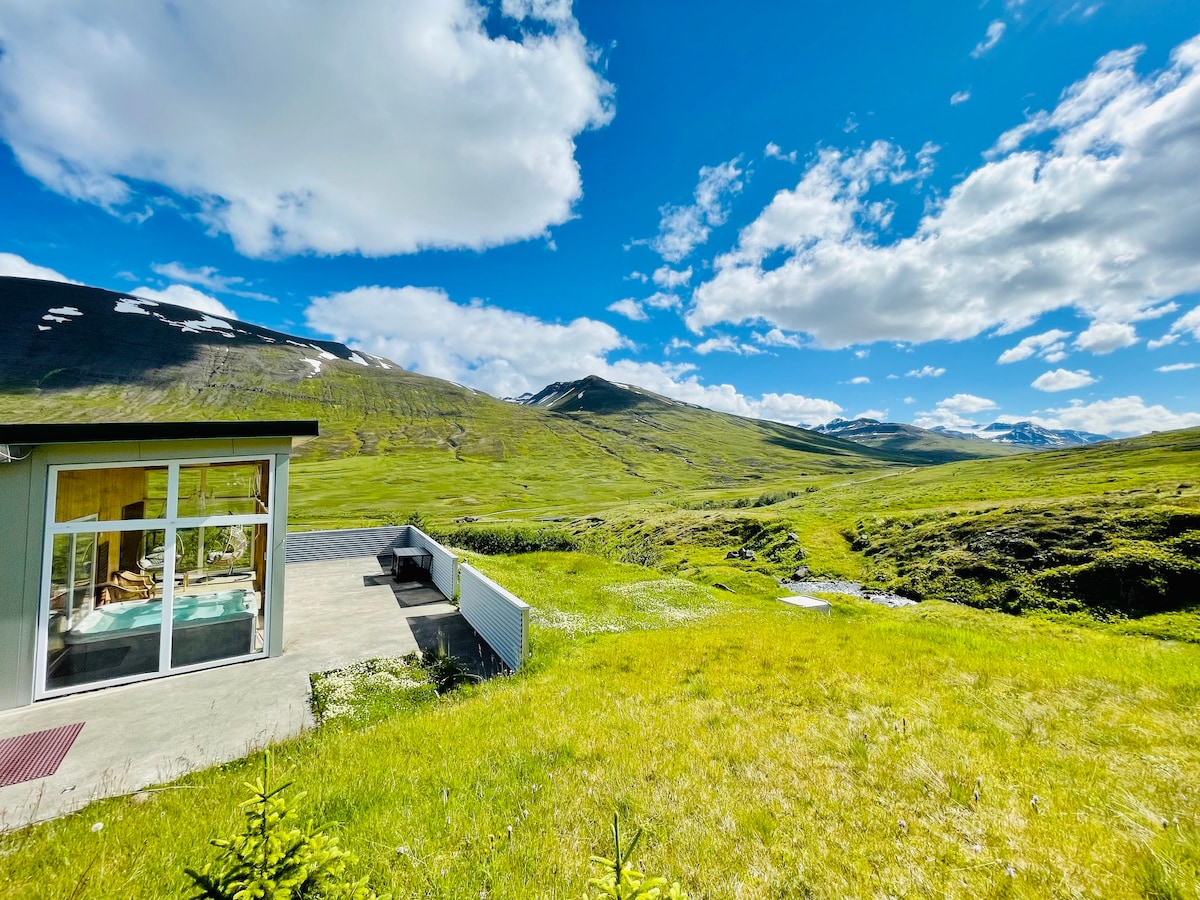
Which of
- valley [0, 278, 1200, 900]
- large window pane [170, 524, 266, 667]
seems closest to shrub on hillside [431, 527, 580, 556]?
valley [0, 278, 1200, 900]

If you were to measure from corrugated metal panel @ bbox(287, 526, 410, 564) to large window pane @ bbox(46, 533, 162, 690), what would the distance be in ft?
29.5

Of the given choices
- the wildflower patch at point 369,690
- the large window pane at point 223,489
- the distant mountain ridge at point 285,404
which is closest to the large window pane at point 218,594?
the large window pane at point 223,489

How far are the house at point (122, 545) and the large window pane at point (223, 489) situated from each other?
0.10 ft

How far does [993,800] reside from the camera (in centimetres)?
485

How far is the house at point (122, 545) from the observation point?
8711 mm

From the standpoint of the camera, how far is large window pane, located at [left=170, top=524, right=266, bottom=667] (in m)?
10.7

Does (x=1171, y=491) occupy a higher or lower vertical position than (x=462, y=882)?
higher

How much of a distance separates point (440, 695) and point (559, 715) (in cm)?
291

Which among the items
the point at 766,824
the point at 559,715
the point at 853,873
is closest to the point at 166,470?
the point at 559,715

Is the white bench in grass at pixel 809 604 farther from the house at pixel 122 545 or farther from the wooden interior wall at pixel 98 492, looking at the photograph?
the wooden interior wall at pixel 98 492

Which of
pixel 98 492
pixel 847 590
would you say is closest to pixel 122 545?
pixel 98 492

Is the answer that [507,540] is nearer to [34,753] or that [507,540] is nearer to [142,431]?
[142,431]

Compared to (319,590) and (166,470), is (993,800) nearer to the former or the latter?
(166,470)

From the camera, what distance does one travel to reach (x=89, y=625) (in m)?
10.4
